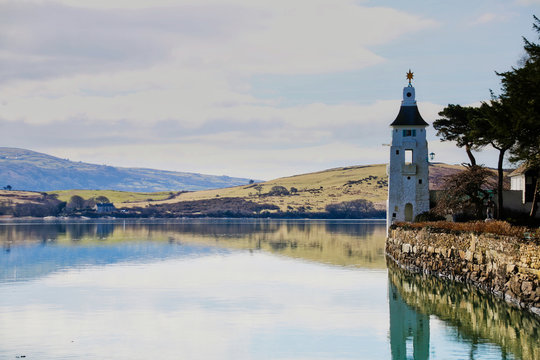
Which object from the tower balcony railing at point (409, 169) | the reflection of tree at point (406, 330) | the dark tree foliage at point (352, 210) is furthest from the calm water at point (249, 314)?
the dark tree foliage at point (352, 210)

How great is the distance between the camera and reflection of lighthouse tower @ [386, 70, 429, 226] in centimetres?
5938

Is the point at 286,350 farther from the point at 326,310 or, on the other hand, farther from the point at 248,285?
the point at 248,285

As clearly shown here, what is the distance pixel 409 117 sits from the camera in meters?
60.0

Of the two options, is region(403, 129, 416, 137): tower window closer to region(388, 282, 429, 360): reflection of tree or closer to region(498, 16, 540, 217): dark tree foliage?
region(498, 16, 540, 217): dark tree foliage

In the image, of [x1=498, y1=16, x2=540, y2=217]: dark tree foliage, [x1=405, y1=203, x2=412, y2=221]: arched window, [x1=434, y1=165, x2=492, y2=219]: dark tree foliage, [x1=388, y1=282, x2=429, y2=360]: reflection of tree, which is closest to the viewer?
[x1=388, y1=282, x2=429, y2=360]: reflection of tree

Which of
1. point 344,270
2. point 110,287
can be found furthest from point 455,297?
point 110,287

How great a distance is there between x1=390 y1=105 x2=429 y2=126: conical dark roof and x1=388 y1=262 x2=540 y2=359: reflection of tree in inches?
906

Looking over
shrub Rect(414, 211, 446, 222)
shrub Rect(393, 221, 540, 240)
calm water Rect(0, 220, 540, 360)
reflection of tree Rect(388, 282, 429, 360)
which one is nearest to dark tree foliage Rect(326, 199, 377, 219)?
shrub Rect(414, 211, 446, 222)

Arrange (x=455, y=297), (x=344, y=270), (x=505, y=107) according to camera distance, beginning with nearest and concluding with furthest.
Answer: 1. (x=455, y=297)
2. (x=505, y=107)
3. (x=344, y=270)

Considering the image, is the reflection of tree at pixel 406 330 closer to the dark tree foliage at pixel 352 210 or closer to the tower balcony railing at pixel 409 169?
the tower balcony railing at pixel 409 169

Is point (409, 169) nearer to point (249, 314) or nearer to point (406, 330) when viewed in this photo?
point (249, 314)

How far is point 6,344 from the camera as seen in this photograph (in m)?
22.3

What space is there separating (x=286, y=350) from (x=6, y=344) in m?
8.48

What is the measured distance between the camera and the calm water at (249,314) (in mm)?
22031
